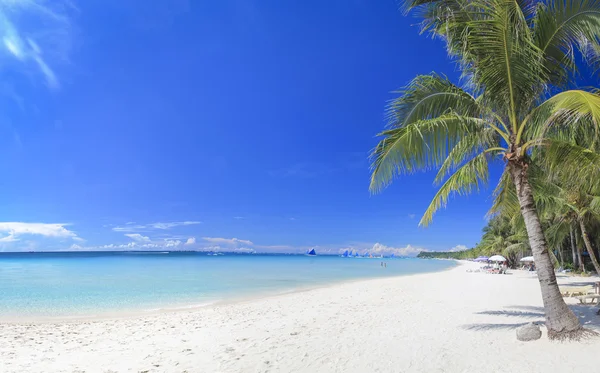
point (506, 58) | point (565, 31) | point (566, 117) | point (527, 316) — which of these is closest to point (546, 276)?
point (566, 117)

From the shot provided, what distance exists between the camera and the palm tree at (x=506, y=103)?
4.86 m

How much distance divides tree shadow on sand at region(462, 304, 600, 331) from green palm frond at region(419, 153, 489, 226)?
7.59 feet

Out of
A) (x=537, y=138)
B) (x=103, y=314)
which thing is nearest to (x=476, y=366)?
(x=537, y=138)

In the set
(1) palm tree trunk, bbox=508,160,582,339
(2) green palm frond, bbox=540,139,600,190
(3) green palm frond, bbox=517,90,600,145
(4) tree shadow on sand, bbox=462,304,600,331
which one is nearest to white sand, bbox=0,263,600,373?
(4) tree shadow on sand, bbox=462,304,600,331

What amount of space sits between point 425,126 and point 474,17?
2078 millimetres

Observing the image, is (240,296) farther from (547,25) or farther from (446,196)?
(547,25)

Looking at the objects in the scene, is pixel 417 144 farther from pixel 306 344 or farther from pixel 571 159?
pixel 306 344

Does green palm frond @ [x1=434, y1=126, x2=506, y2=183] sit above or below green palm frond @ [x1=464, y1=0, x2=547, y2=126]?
below

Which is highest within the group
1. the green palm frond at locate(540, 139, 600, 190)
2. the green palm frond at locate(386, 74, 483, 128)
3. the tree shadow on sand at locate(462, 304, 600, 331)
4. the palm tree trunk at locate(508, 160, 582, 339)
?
the green palm frond at locate(386, 74, 483, 128)

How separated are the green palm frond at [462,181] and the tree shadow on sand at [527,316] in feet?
7.59

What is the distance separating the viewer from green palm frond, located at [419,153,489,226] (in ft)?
20.3

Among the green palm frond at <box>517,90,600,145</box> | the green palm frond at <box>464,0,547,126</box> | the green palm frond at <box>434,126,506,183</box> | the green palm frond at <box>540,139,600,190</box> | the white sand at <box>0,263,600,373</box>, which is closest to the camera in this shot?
the green palm frond at <box>517,90,600,145</box>

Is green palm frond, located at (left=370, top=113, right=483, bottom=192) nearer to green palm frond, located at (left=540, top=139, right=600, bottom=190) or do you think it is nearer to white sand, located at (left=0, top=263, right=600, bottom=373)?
green palm frond, located at (left=540, top=139, right=600, bottom=190)

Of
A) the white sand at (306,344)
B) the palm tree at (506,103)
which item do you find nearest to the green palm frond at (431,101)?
the palm tree at (506,103)
